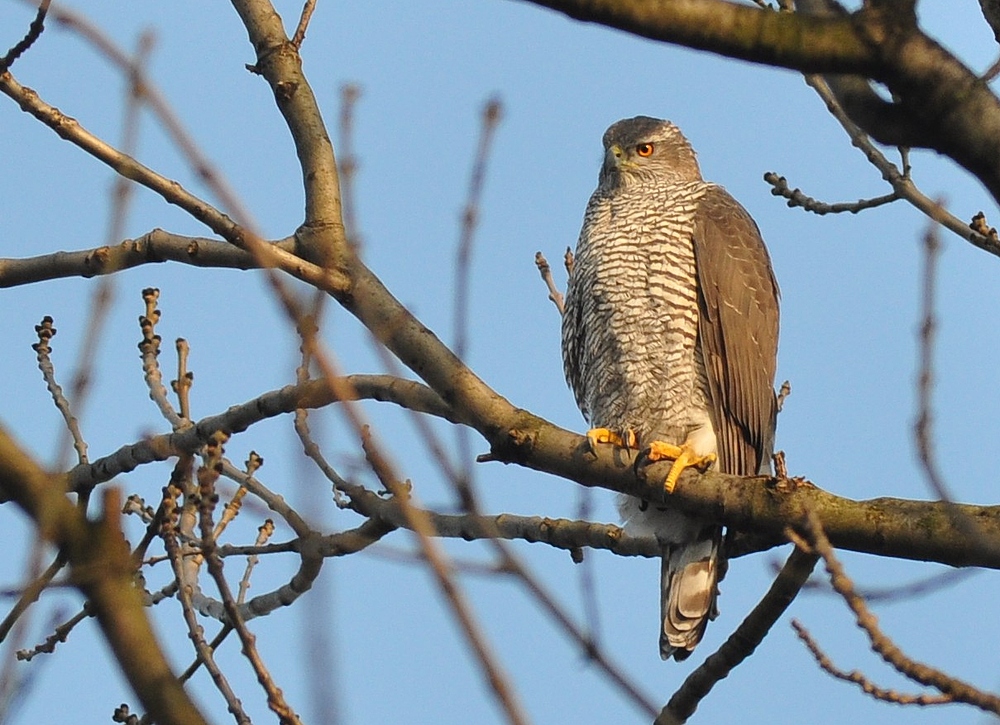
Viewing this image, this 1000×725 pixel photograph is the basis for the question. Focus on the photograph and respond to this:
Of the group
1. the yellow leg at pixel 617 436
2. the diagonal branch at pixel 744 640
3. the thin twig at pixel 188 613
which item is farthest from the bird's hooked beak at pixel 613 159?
the thin twig at pixel 188 613

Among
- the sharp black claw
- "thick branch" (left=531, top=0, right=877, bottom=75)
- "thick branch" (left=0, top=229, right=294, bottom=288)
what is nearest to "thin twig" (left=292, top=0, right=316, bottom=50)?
"thick branch" (left=0, top=229, right=294, bottom=288)

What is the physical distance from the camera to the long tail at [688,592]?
5.95m

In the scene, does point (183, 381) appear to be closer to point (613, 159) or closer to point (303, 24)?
point (303, 24)

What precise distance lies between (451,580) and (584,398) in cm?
535

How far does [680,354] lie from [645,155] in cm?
180

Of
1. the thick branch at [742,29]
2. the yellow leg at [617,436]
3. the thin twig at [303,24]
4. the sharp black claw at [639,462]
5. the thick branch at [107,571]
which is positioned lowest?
the thick branch at [107,571]

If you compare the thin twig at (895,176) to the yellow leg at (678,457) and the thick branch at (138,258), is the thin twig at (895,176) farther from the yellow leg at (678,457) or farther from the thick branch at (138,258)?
the thick branch at (138,258)

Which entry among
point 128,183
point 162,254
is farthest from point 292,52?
point 128,183

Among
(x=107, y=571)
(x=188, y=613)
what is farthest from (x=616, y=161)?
(x=107, y=571)

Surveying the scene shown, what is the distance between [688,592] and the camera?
597 centimetres

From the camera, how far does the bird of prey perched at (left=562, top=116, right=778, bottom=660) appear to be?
5.98m

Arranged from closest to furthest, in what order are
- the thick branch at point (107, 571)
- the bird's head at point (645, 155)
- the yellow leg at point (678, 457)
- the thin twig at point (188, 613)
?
the thick branch at point (107, 571), the thin twig at point (188, 613), the yellow leg at point (678, 457), the bird's head at point (645, 155)

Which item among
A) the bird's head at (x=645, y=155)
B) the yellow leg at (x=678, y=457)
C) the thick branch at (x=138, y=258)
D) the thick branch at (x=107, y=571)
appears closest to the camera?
the thick branch at (x=107, y=571)

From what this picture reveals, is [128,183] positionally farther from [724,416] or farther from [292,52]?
[724,416]
